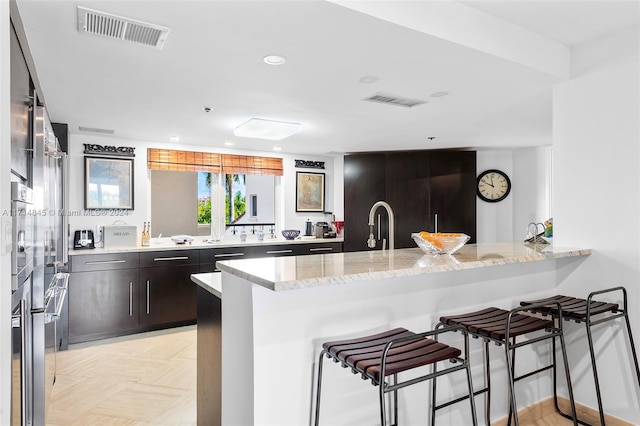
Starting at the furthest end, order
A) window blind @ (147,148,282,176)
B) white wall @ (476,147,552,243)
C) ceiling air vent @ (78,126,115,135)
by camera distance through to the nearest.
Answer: white wall @ (476,147,552,243) → window blind @ (147,148,282,176) → ceiling air vent @ (78,126,115,135)

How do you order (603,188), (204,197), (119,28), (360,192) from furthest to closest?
(360,192)
(204,197)
(603,188)
(119,28)

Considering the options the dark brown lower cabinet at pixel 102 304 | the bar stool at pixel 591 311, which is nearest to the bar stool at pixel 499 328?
the bar stool at pixel 591 311

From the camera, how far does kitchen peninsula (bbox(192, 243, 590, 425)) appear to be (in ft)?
5.15

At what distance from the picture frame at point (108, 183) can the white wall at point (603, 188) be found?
4.26 m

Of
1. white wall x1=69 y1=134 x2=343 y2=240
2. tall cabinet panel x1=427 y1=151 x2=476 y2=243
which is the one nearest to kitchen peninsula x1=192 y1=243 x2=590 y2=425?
white wall x1=69 y1=134 x2=343 y2=240

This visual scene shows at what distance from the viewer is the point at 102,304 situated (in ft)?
13.1

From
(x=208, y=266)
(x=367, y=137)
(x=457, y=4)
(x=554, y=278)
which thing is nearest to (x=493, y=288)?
(x=554, y=278)

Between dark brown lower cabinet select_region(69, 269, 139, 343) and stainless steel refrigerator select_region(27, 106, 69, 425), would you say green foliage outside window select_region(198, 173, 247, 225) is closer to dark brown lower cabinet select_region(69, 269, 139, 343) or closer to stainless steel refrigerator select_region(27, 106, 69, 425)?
dark brown lower cabinet select_region(69, 269, 139, 343)

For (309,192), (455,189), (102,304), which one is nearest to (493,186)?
(455,189)

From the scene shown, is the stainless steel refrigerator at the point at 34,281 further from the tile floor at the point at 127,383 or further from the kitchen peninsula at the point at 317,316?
the kitchen peninsula at the point at 317,316

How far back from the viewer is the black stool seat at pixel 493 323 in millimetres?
1835

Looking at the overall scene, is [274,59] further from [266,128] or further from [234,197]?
[234,197]

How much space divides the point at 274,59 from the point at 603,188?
2039 millimetres

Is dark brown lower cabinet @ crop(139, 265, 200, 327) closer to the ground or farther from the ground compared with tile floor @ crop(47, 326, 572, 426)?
farther from the ground
